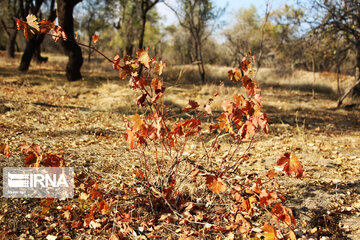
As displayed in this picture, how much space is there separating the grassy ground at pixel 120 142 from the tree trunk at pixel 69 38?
1.98 feet

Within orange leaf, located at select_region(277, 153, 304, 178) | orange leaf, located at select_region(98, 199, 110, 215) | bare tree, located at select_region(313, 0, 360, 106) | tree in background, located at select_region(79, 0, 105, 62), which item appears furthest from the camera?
tree in background, located at select_region(79, 0, 105, 62)

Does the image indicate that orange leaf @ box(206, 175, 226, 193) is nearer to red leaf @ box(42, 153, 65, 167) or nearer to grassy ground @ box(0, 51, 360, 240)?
grassy ground @ box(0, 51, 360, 240)

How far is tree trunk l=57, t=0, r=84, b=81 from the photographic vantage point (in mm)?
7348

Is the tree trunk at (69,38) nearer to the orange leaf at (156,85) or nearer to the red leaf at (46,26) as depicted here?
the red leaf at (46,26)

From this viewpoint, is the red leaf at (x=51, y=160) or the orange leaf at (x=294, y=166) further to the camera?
the red leaf at (x=51, y=160)

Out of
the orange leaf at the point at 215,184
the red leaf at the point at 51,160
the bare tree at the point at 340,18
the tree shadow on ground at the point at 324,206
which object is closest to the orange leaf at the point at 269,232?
the orange leaf at the point at 215,184

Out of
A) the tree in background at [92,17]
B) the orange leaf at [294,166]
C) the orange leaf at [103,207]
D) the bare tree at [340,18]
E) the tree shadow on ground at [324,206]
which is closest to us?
the orange leaf at [294,166]

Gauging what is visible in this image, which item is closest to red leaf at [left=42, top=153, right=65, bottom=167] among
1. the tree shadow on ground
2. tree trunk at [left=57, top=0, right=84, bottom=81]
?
the tree shadow on ground

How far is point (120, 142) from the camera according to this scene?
3.73 m

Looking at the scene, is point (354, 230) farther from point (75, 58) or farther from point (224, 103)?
point (75, 58)

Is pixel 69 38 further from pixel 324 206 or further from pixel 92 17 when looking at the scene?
pixel 92 17

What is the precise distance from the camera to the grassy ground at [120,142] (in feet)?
7.05

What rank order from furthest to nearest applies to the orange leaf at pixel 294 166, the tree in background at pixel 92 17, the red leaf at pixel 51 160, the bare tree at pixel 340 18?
1. the tree in background at pixel 92 17
2. the bare tree at pixel 340 18
3. the red leaf at pixel 51 160
4. the orange leaf at pixel 294 166

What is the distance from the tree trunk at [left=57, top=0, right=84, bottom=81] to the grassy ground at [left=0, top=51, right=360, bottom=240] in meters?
0.60
